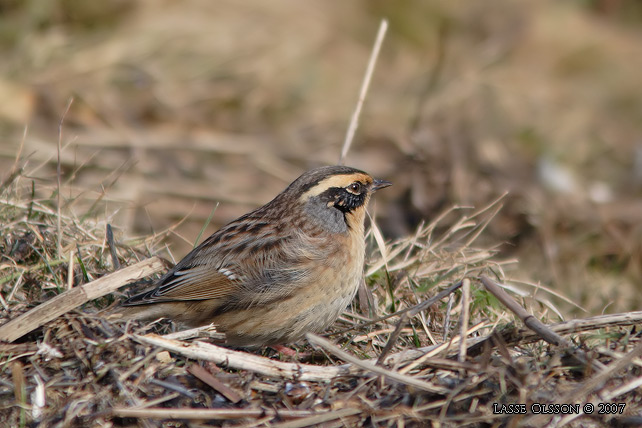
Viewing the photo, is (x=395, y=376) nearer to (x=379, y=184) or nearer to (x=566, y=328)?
(x=566, y=328)

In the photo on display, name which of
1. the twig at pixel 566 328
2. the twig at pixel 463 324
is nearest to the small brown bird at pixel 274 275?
the twig at pixel 463 324

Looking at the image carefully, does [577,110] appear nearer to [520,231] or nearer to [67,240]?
[520,231]

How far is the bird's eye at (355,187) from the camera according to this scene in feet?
20.0

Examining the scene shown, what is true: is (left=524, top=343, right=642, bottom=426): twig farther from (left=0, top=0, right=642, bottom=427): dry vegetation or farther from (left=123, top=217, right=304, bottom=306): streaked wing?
(left=123, top=217, right=304, bottom=306): streaked wing

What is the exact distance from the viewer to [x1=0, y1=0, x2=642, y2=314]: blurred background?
30.5 ft

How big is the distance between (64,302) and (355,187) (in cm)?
231

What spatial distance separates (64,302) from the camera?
4.77 meters

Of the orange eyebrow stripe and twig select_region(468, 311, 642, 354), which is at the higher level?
the orange eyebrow stripe

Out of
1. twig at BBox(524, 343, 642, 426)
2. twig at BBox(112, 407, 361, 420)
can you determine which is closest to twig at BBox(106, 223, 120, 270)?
twig at BBox(112, 407, 361, 420)

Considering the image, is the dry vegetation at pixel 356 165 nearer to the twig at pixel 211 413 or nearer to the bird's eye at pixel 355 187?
the twig at pixel 211 413

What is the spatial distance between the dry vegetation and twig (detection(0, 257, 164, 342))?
0.07 m

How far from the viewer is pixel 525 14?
1384 centimetres

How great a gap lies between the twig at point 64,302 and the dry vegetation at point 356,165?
7cm

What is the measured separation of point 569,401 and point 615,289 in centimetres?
448
